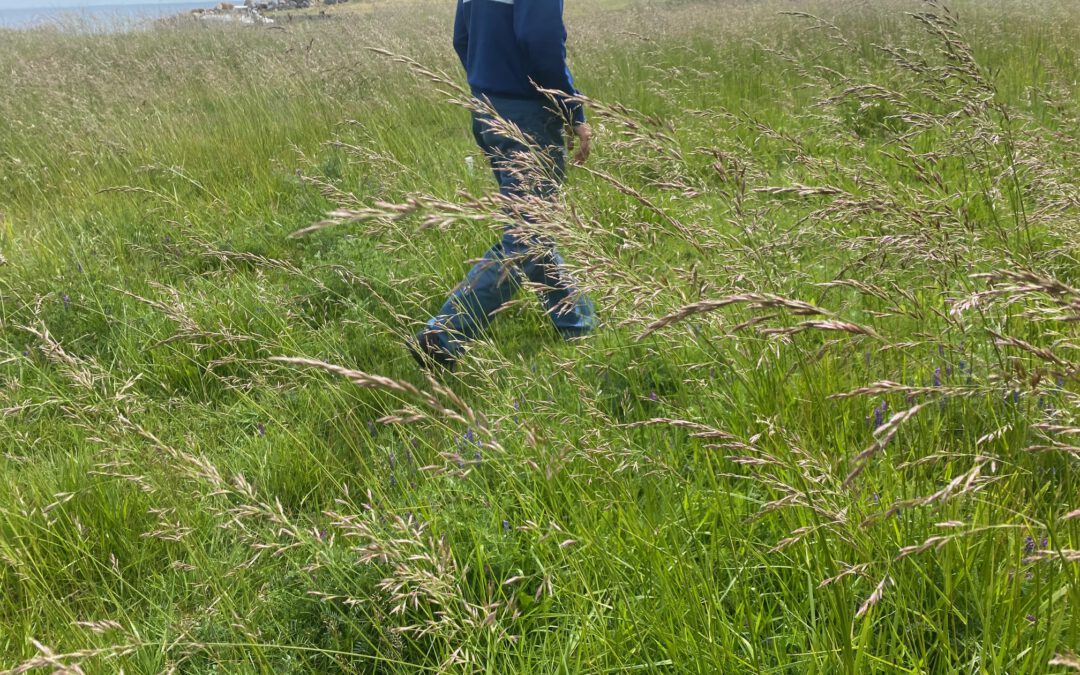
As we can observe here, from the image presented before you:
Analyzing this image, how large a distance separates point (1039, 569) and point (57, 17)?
1944 cm

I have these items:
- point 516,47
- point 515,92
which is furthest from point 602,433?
point 516,47

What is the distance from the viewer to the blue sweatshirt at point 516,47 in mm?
3135

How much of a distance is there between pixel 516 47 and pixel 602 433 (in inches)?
86.7

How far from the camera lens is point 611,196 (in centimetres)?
412

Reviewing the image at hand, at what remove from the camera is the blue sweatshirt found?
10.3 ft

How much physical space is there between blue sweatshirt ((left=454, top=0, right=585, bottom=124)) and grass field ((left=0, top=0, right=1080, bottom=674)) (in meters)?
0.62

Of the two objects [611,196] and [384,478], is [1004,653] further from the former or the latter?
[611,196]

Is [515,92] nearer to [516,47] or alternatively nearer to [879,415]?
[516,47]

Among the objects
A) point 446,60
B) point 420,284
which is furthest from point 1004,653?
point 446,60

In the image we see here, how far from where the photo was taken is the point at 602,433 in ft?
6.44

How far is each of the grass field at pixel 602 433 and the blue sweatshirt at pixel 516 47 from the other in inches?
24.5

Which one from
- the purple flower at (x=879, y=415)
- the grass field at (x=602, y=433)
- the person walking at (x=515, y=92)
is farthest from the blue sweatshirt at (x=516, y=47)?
the purple flower at (x=879, y=415)

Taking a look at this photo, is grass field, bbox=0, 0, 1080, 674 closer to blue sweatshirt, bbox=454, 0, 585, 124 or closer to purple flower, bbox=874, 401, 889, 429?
purple flower, bbox=874, 401, 889, 429

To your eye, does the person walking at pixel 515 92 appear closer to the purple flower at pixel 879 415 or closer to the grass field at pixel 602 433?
the grass field at pixel 602 433
